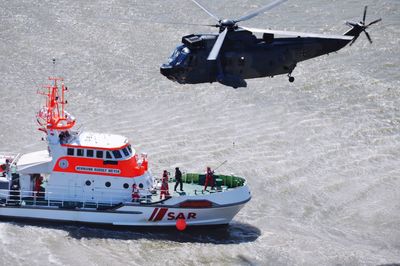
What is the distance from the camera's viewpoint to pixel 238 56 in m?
29.2

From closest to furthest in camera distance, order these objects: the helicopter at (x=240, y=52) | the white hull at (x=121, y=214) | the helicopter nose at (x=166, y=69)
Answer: the helicopter nose at (x=166, y=69)
the helicopter at (x=240, y=52)
the white hull at (x=121, y=214)

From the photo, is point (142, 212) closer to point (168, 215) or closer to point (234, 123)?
point (168, 215)

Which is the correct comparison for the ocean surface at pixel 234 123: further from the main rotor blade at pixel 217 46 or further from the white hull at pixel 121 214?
the main rotor blade at pixel 217 46

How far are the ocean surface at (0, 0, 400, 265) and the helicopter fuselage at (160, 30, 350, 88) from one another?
4395mm

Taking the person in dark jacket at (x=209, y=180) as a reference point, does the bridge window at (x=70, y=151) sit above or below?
above

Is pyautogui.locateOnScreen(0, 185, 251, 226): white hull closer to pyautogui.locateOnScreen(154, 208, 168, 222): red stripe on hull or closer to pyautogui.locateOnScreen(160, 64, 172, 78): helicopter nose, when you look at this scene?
pyautogui.locateOnScreen(154, 208, 168, 222): red stripe on hull

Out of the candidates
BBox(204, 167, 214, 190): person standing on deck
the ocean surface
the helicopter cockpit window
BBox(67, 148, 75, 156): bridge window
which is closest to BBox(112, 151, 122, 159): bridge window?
Answer: BBox(67, 148, 75, 156): bridge window

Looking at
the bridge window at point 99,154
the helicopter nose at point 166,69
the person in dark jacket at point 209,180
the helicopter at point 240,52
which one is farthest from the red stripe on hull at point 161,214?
the helicopter nose at point 166,69

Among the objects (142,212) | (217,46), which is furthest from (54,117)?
(217,46)

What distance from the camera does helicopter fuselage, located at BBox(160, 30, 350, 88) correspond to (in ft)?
94.0

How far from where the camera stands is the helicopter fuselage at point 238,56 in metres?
28.6

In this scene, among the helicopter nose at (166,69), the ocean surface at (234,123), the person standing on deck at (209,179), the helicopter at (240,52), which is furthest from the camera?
the person standing on deck at (209,179)

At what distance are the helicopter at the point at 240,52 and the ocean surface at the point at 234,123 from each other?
4.37 metres

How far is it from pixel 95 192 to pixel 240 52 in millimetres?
7282
